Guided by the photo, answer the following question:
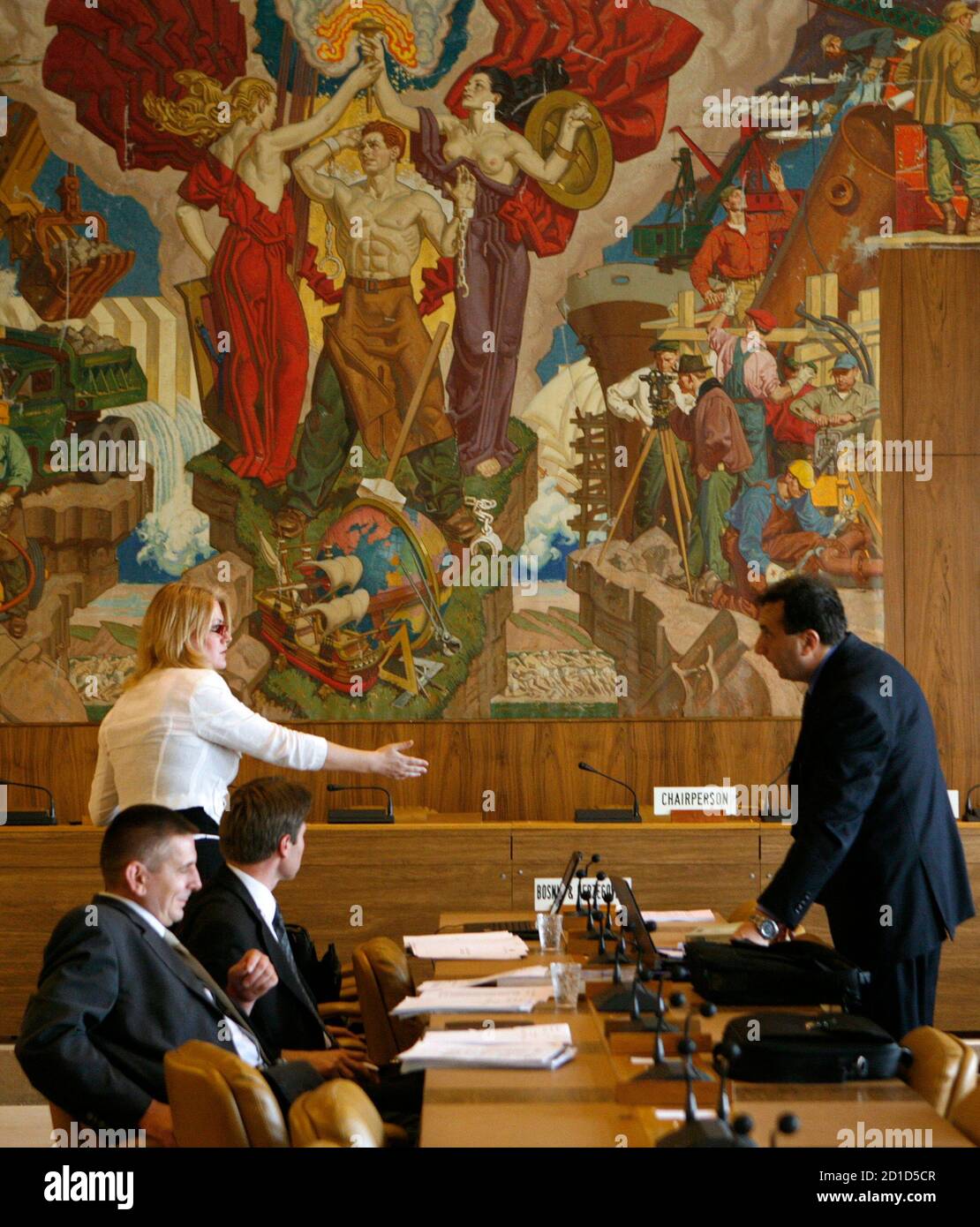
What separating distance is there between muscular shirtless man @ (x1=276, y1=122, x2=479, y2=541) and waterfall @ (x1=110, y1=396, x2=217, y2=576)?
0.56 metres

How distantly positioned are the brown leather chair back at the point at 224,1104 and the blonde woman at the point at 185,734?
6.32 feet

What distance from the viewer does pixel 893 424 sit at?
8.15 meters

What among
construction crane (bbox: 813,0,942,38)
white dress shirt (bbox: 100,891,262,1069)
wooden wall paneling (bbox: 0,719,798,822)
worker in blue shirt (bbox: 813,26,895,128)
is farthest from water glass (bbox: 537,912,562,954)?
construction crane (bbox: 813,0,942,38)

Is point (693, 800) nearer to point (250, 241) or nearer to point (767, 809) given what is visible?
point (767, 809)

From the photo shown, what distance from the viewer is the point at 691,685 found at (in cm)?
805

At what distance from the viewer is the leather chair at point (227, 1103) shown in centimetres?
262

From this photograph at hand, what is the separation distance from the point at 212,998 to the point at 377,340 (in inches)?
207

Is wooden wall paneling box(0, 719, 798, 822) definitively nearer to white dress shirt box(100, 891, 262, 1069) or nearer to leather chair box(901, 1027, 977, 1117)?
white dress shirt box(100, 891, 262, 1069)

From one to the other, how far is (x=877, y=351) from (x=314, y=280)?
10.7 ft

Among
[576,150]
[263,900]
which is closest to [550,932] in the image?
[263,900]

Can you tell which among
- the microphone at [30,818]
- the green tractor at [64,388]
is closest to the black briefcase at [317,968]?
the microphone at [30,818]

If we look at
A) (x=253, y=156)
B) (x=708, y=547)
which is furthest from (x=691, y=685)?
(x=253, y=156)

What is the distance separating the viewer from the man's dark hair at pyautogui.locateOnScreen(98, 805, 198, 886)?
3.48m

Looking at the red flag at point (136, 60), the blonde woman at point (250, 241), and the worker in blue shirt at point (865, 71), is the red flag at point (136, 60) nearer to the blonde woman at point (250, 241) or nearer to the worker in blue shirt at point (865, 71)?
the blonde woman at point (250, 241)
